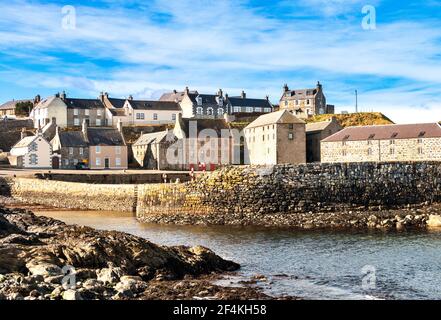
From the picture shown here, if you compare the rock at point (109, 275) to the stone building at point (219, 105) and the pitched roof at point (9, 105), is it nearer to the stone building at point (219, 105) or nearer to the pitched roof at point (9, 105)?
the stone building at point (219, 105)

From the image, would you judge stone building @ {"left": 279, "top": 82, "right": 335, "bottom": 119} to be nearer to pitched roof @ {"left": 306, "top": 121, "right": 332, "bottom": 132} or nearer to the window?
pitched roof @ {"left": 306, "top": 121, "right": 332, "bottom": 132}

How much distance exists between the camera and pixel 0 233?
781 inches

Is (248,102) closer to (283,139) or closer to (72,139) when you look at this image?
(72,139)

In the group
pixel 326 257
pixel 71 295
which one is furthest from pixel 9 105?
pixel 71 295

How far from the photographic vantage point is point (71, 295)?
12930 millimetres

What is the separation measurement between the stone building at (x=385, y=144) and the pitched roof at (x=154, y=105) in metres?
36.3

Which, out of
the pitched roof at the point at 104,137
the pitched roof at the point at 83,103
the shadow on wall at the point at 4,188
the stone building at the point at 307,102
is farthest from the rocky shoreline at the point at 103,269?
the stone building at the point at 307,102

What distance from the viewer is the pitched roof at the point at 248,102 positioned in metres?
90.3

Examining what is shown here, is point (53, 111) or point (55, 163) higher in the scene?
point (53, 111)

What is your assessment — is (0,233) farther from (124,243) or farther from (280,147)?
(280,147)

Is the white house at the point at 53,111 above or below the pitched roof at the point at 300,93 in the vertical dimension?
below

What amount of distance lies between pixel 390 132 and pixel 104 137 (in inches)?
1333

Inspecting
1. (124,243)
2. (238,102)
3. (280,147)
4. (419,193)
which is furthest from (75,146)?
(124,243)
